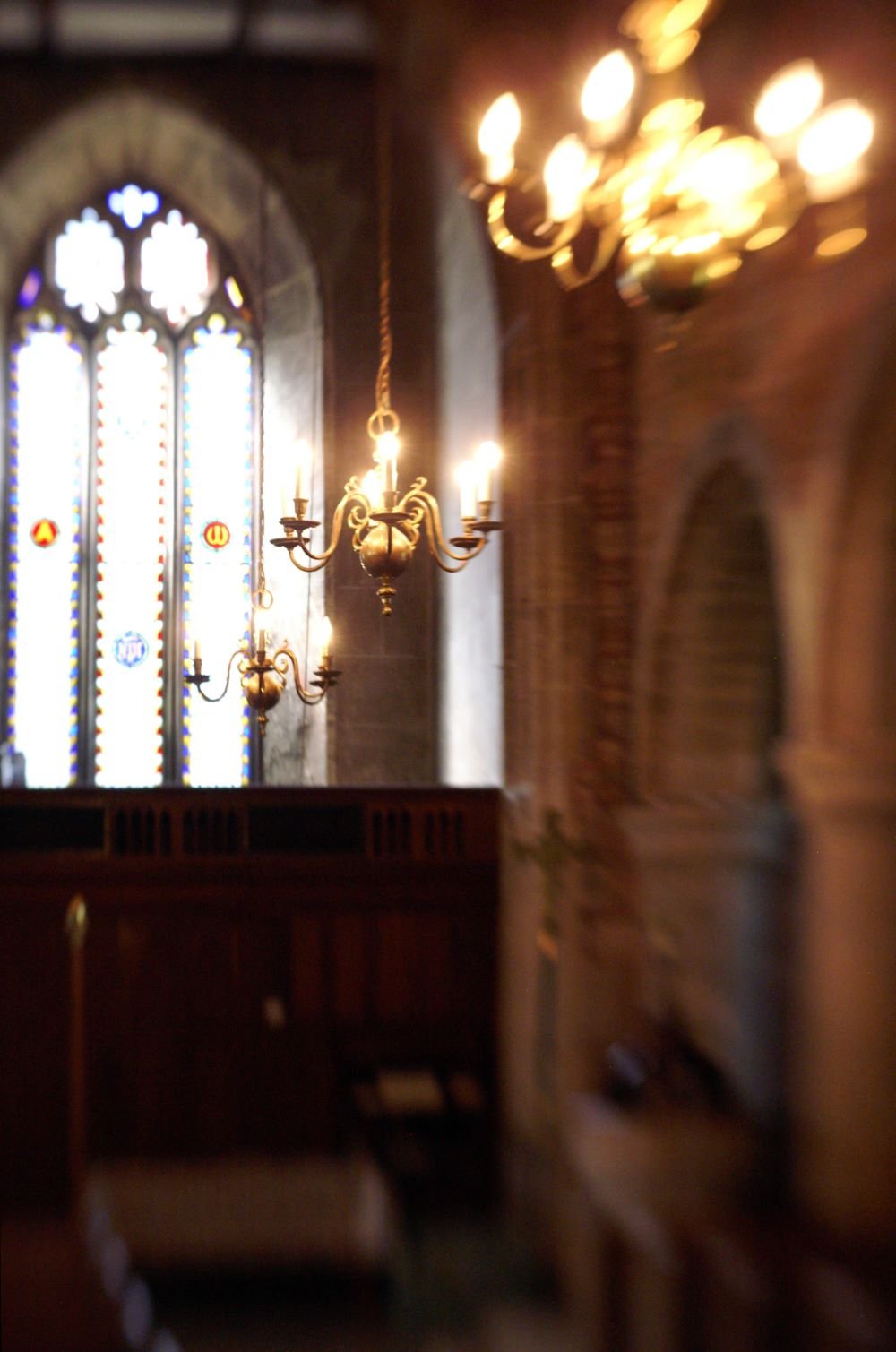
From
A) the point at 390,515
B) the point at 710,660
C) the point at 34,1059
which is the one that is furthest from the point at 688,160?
the point at 34,1059

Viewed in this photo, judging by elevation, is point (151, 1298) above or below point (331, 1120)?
below

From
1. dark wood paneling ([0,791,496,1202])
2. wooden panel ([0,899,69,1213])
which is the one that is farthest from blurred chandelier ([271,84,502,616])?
wooden panel ([0,899,69,1213])

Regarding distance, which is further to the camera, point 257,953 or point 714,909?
point 257,953

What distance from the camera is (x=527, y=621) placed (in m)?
5.70

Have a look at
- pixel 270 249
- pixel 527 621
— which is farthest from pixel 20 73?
pixel 527 621

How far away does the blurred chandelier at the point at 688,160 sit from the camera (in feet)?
7.19

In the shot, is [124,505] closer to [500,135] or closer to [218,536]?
[218,536]

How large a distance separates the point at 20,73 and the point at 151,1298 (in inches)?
Answer: 255

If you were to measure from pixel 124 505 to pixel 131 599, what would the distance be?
590 millimetres

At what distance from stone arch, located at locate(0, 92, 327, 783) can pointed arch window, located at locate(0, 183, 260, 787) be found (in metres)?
0.17

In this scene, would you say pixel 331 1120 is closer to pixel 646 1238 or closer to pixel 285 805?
pixel 285 805

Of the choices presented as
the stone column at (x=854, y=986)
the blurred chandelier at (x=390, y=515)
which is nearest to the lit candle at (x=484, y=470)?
the blurred chandelier at (x=390, y=515)

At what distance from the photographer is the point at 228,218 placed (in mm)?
8242

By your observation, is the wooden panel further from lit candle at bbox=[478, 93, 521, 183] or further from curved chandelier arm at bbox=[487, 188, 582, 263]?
lit candle at bbox=[478, 93, 521, 183]
